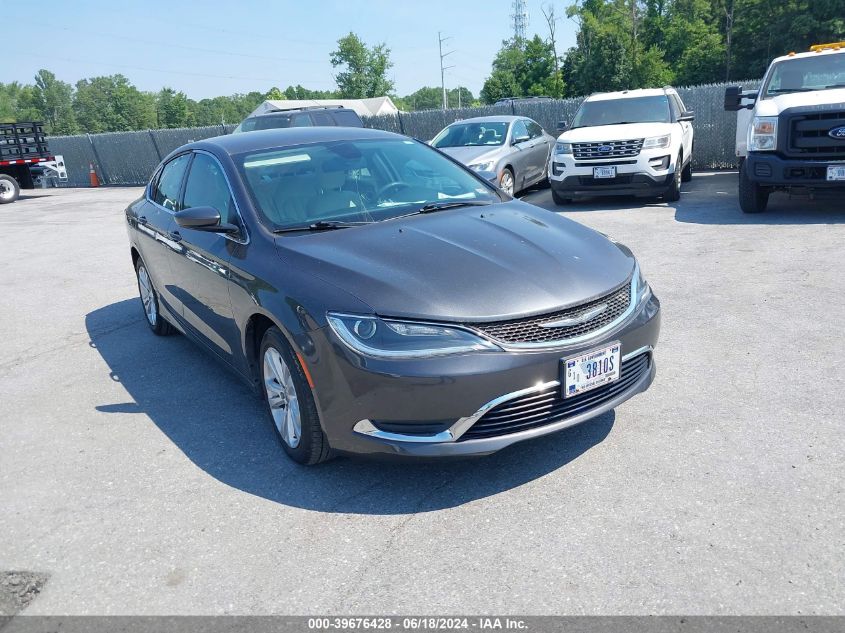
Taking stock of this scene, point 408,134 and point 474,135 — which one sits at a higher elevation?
point 474,135

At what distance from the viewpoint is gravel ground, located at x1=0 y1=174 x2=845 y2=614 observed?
9.08ft

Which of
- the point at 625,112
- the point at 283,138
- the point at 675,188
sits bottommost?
the point at 675,188

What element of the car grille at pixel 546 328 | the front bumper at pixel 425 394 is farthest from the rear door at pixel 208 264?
the car grille at pixel 546 328

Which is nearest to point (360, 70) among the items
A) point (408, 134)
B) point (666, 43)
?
point (666, 43)

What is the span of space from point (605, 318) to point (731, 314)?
9.18ft

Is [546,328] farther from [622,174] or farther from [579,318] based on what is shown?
[622,174]

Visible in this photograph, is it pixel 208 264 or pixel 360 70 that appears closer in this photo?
pixel 208 264

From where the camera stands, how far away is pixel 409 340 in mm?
3139

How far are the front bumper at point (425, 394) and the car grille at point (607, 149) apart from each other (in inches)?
327

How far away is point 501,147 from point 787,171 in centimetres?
496

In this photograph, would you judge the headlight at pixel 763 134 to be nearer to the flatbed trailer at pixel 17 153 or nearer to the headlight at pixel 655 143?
the headlight at pixel 655 143

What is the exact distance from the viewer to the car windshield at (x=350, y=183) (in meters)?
4.20

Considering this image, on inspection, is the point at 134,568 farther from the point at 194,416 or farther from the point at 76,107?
the point at 76,107

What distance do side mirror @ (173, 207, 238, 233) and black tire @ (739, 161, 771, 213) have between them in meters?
7.67
